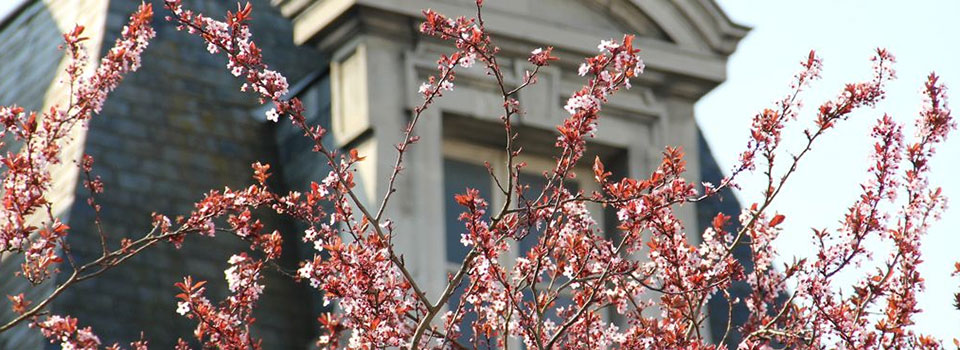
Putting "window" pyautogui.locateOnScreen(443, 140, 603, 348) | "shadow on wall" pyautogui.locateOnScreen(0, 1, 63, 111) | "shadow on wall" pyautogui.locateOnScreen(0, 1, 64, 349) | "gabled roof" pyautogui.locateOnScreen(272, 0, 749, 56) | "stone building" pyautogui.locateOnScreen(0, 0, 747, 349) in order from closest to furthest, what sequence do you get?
"stone building" pyautogui.locateOnScreen(0, 0, 747, 349), "window" pyautogui.locateOnScreen(443, 140, 603, 348), "gabled roof" pyautogui.locateOnScreen(272, 0, 749, 56), "shadow on wall" pyautogui.locateOnScreen(0, 1, 64, 349), "shadow on wall" pyautogui.locateOnScreen(0, 1, 63, 111)

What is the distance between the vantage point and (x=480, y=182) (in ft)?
36.8

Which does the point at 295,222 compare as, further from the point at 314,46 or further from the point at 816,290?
the point at 816,290

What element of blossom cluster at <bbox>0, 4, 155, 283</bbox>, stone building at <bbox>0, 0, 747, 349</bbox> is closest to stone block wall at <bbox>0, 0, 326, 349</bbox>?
stone building at <bbox>0, 0, 747, 349</bbox>

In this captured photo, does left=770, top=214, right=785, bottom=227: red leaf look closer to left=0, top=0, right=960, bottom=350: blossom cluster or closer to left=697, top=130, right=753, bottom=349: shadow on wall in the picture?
left=0, top=0, right=960, bottom=350: blossom cluster

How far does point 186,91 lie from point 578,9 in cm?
236

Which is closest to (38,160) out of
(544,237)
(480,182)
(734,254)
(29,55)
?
(544,237)

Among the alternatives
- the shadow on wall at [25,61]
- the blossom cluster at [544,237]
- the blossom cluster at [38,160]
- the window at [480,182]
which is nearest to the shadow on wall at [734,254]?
the window at [480,182]

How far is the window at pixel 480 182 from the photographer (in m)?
10.9

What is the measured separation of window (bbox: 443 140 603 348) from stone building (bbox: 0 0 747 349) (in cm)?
1

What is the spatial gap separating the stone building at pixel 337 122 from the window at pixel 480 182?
0.01 metres

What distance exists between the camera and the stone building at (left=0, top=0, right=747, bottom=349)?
34.2 ft

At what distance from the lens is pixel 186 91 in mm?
11445

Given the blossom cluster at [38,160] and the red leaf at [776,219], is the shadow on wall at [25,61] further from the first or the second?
the red leaf at [776,219]

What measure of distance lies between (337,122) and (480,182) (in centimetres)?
90
